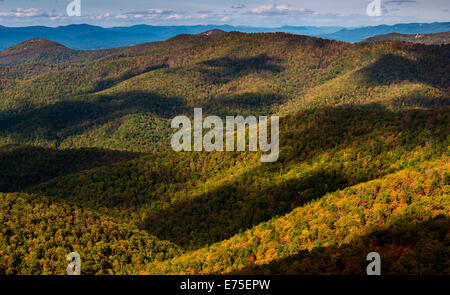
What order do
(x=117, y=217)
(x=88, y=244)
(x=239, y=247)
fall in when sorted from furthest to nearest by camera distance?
(x=117, y=217) → (x=88, y=244) → (x=239, y=247)

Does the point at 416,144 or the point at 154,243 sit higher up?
the point at 416,144

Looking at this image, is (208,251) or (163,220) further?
(163,220)

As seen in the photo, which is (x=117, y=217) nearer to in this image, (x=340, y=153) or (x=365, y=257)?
(x=340, y=153)

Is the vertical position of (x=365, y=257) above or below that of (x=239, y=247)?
above

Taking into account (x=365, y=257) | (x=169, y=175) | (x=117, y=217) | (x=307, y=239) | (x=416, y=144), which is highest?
(x=416, y=144)

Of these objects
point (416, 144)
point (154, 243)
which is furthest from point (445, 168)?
point (154, 243)

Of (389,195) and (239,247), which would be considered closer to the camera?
(389,195)

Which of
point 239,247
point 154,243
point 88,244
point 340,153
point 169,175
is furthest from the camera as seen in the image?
point 169,175
